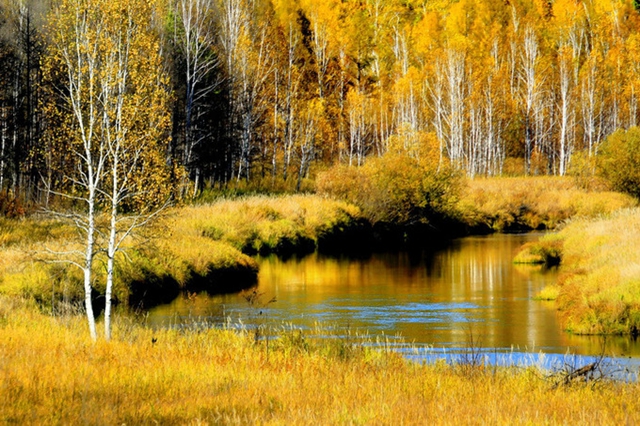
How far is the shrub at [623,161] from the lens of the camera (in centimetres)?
5034

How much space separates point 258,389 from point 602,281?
15551 millimetres

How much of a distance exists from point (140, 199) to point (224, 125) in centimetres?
3811

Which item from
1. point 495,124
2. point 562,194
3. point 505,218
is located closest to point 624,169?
point 562,194

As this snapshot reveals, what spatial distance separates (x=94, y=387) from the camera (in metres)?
8.75

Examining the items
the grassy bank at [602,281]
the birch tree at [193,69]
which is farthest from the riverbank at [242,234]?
the grassy bank at [602,281]

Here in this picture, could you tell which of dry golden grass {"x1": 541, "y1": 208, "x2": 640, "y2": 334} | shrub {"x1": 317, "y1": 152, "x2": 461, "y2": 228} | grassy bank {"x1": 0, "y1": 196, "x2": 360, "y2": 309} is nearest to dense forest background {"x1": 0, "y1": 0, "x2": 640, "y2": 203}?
shrub {"x1": 317, "y1": 152, "x2": 461, "y2": 228}

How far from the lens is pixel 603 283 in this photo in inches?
862

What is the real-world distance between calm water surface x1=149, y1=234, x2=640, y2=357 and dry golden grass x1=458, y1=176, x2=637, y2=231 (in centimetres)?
1569

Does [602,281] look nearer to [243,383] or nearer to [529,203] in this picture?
[243,383]

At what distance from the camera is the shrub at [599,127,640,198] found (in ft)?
165

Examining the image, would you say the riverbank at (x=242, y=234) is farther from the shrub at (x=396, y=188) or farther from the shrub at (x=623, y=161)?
the shrub at (x=623, y=161)

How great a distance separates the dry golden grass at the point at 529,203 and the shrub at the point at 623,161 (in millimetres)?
1038

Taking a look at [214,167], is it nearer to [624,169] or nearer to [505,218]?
[505,218]

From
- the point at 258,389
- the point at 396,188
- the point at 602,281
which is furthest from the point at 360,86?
the point at 258,389
